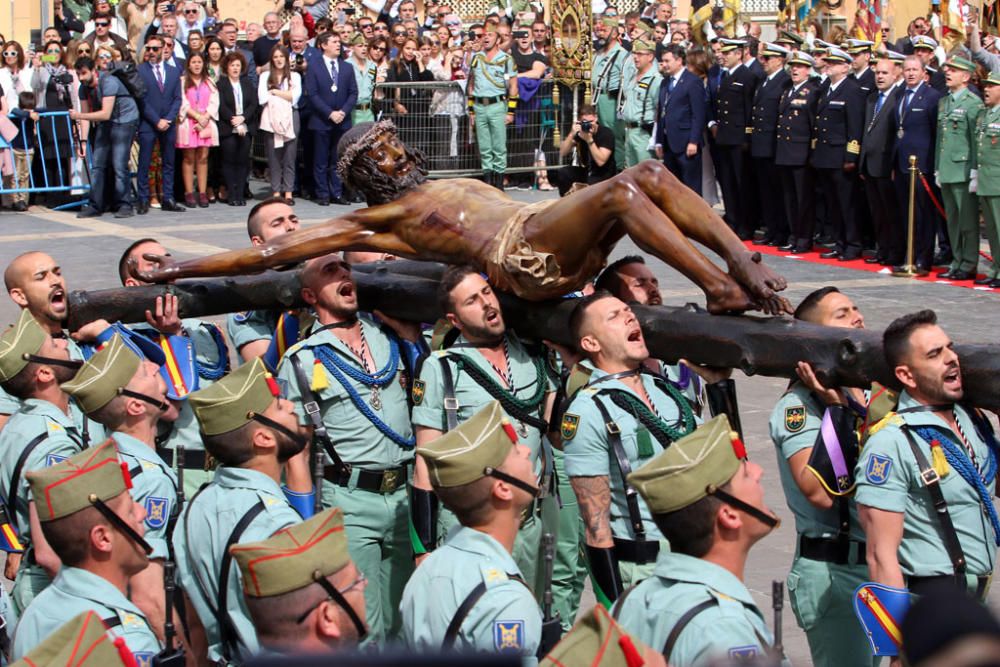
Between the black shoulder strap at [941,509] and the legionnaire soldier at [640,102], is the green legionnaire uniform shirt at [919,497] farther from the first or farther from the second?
the legionnaire soldier at [640,102]

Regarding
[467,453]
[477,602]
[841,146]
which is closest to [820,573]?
[467,453]

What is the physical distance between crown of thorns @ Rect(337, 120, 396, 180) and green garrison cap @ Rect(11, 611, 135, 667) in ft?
12.0

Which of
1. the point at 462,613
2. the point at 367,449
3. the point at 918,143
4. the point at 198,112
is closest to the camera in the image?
the point at 462,613

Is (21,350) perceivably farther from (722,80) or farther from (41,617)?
(722,80)

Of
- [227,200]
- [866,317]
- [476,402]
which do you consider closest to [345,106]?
[227,200]

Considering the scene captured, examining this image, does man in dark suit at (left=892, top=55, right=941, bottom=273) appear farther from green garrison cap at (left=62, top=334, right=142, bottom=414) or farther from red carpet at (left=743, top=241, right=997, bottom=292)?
green garrison cap at (left=62, top=334, right=142, bottom=414)

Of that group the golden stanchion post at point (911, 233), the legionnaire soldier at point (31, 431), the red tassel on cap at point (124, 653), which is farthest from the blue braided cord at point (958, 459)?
the golden stanchion post at point (911, 233)

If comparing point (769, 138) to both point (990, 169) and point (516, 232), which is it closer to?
point (990, 169)

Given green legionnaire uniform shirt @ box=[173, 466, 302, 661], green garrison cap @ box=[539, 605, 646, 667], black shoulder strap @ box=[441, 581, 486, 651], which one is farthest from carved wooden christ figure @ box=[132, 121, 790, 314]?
green garrison cap @ box=[539, 605, 646, 667]

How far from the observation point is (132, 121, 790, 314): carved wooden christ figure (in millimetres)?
5777

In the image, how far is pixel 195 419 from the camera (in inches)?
278

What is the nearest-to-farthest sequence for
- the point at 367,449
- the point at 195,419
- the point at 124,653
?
1. the point at 124,653
2. the point at 367,449
3. the point at 195,419

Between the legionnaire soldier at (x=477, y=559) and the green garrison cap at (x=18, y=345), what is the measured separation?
7.86 ft

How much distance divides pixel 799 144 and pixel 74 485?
12661 mm
